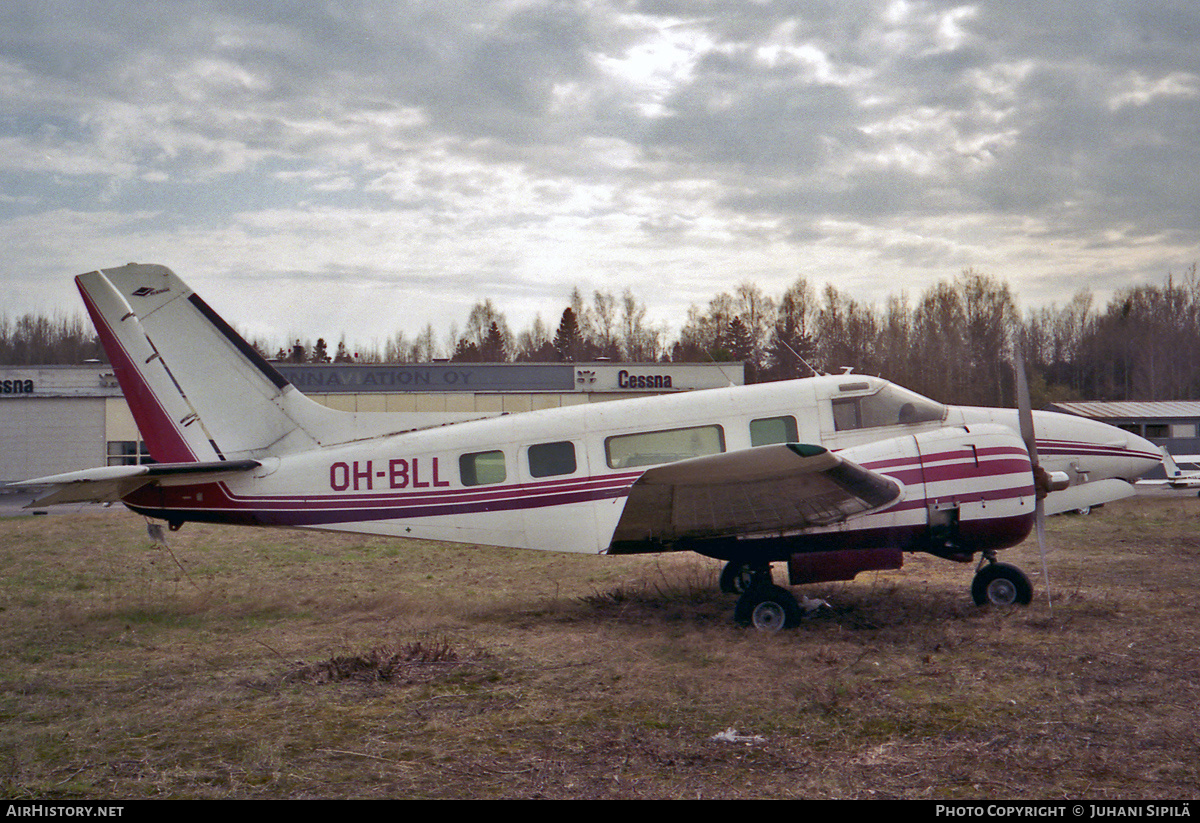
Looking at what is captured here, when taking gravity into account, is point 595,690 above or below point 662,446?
below

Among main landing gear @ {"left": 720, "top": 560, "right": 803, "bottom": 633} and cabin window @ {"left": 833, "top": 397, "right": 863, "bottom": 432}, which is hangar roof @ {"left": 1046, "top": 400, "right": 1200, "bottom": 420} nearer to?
cabin window @ {"left": 833, "top": 397, "right": 863, "bottom": 432}

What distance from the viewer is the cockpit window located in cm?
996

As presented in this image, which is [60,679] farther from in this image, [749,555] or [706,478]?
[749,555]

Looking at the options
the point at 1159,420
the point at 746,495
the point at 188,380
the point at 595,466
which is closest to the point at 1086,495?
the point at 746,495

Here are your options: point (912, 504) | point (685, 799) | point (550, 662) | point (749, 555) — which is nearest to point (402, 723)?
point (550, 662)

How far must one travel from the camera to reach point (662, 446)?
32.5 ft

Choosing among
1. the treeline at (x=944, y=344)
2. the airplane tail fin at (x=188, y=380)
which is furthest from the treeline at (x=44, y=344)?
the airplane tail fin at (x=188, y=380)

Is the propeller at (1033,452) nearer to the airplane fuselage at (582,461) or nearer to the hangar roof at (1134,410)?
the airplane fuselage at (582,461)

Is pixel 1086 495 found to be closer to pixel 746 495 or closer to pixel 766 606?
pixel 766 606

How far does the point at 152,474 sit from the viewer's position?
963 cm

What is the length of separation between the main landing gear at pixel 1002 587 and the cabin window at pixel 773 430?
108 inches

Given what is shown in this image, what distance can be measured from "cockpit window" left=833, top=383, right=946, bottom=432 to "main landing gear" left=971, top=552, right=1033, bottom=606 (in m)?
1.83

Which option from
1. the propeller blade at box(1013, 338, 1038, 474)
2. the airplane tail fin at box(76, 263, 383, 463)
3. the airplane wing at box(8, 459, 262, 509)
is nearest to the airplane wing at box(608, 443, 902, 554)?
the propeller blade at box(1013, 338, 1038, 474)

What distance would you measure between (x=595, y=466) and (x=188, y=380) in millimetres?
5380
